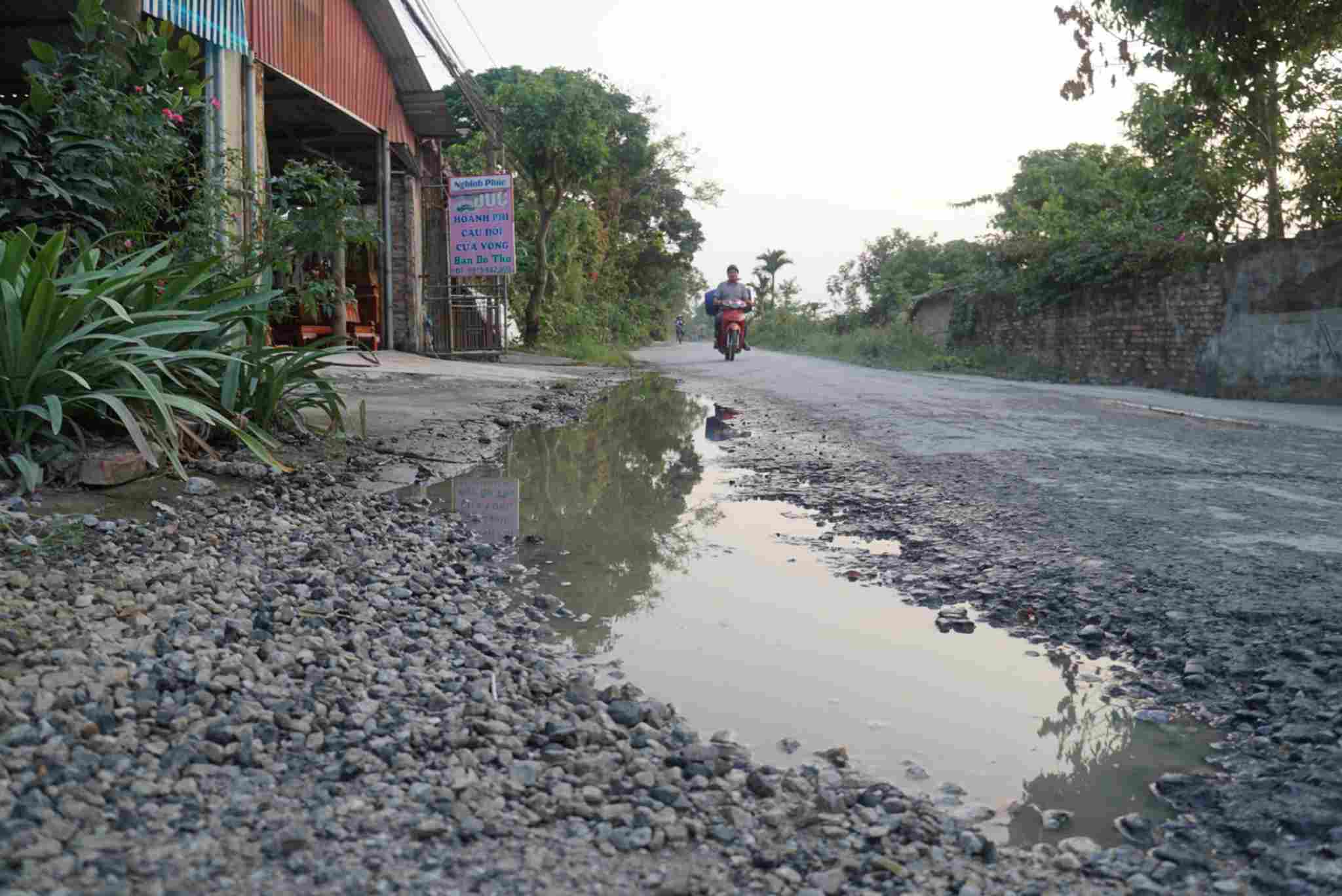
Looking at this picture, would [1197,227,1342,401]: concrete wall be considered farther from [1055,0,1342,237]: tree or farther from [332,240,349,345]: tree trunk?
[332,240,349,345]: tree trunk

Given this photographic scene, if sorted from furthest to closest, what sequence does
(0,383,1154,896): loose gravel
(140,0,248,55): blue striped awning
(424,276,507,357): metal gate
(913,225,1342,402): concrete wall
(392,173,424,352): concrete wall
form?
1. (424,276,507,357): metal gate
2. (392,173,424,352): concrete wall
3. (913,225,1342,402): concrete wall
4. (140,0,248,55): blue striped awning
5. (0,383,1154,896): loose gravel

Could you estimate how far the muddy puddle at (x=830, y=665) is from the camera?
2.03 m

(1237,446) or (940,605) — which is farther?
(1237,446)

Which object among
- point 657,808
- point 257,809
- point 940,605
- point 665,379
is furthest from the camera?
point 665,379

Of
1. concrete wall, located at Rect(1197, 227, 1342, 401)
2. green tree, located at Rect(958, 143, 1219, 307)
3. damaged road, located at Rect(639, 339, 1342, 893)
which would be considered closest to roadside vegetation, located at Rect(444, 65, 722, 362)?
green tree, located at Rect(958, 143, 1219, 307)

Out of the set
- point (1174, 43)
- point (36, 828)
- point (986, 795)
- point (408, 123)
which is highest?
point (408, 123)

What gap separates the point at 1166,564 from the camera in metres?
3.32

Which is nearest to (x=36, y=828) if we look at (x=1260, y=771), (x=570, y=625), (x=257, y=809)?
(x=257, y=809)

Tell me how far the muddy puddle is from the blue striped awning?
229 inches

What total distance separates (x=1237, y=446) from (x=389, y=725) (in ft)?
19.9

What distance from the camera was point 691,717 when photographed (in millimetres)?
2258

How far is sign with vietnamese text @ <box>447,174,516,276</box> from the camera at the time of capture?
1608cm

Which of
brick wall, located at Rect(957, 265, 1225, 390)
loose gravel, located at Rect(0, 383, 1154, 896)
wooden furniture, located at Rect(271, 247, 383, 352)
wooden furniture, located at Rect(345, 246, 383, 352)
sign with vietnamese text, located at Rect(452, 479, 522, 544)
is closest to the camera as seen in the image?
loose gravel, located at Rect(0, 383, 1154, 896)

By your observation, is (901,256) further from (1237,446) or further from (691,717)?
(691,717)
